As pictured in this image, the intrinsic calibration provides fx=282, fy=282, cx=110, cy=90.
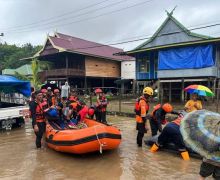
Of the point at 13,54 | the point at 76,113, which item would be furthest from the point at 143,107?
the point at 13,54

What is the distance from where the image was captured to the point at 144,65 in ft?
81.0

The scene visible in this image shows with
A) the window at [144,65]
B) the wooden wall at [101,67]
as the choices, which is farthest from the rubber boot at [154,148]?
the wooden wall at [101,67]

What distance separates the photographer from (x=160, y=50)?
21.8 m

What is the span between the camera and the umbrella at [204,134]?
3.39m

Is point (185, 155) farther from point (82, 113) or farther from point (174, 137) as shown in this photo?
point (82, 113)

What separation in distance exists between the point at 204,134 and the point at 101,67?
2775cm

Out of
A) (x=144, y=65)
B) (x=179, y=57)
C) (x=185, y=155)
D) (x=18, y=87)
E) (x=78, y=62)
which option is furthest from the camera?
(x=78, y=62)

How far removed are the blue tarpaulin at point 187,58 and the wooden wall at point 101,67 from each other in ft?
31.6

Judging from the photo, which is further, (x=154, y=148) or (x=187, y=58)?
(x=187, y=58)

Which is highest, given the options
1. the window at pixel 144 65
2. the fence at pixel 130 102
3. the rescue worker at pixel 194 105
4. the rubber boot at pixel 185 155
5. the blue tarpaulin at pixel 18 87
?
the window at pixel 144 65

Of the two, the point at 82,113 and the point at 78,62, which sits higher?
the point at 78,62

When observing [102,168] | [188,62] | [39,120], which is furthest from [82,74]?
[102,168]

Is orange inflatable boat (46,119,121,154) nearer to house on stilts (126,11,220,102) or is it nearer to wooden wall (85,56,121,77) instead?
house on stilts (126,11,220,102)

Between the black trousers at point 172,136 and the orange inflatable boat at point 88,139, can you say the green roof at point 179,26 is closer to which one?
the black trousers at point 172,136
